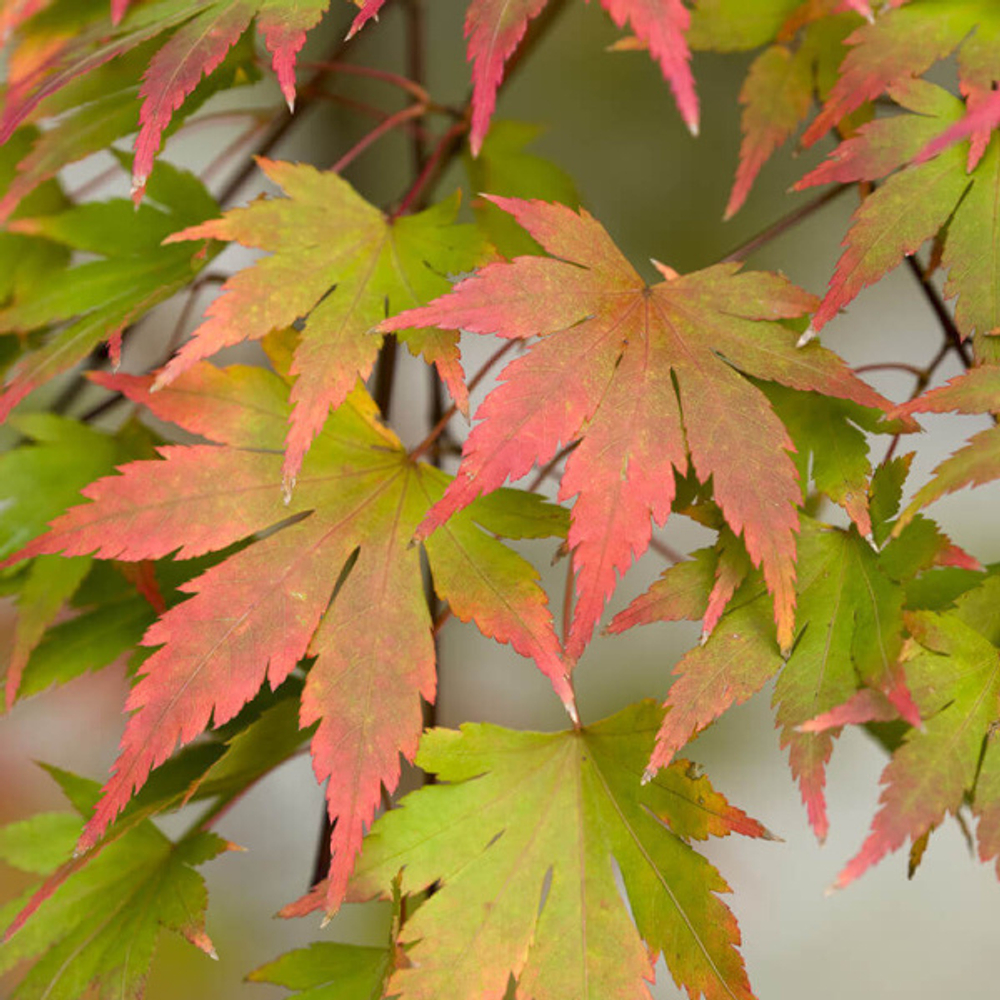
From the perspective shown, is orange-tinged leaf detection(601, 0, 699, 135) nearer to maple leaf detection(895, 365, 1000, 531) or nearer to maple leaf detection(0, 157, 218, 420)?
maple leaf detection(895, 365, 1000, 531)

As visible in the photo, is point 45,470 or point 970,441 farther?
point 45,470

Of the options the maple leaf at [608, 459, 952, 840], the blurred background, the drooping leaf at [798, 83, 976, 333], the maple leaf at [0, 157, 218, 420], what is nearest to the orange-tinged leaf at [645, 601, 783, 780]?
the maple leaf at [608, 459, 952, 840]

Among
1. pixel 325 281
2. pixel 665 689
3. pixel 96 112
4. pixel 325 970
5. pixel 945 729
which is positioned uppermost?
pixel 96 112

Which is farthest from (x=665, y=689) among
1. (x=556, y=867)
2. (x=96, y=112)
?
(x=96, y=112)

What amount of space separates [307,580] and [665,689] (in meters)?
0.62

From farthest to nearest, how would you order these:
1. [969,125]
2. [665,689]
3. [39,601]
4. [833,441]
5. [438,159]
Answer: [665,689] < [438,159] < [39,601] < [833,441] < [969,125]

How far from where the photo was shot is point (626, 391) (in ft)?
1.43

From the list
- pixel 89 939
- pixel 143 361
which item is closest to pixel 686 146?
pixel 143 361

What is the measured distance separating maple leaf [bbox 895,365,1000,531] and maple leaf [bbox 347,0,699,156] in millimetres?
167

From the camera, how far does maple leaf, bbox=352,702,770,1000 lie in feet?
1.48

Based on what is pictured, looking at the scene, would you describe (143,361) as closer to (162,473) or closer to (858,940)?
(162,473)

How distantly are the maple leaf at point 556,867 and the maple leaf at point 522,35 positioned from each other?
31cm

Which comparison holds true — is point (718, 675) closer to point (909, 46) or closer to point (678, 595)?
point (678, 595)

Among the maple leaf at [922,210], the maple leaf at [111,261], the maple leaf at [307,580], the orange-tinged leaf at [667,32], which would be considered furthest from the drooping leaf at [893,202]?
the maple leaf at [111,261]
